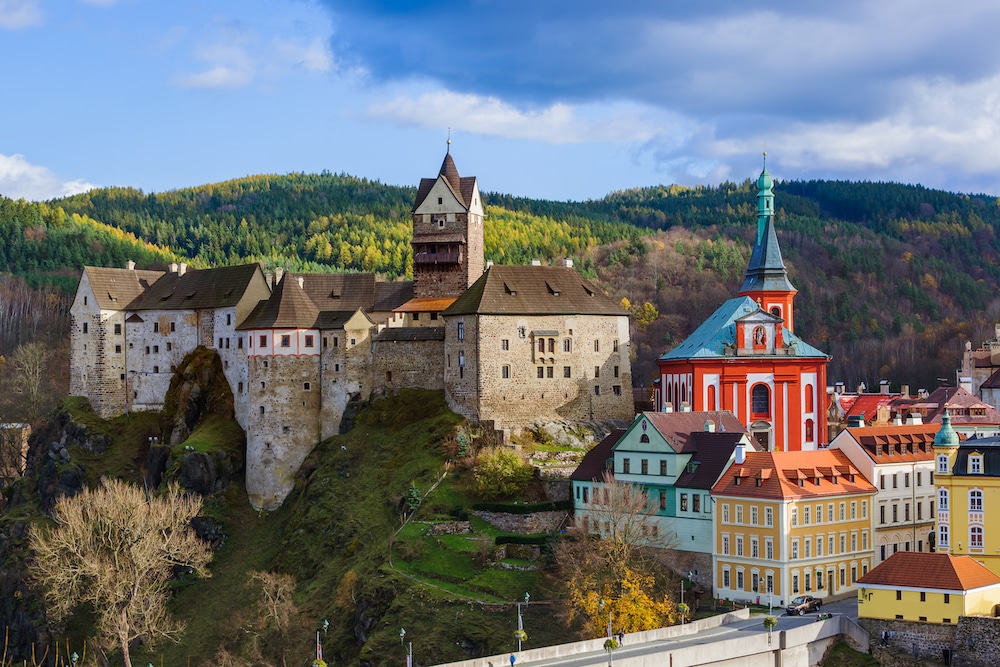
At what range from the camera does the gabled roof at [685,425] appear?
8112 cm

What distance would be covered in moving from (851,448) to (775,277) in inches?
1178

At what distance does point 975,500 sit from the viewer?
7362cm

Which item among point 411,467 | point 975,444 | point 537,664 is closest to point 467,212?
point 411,467

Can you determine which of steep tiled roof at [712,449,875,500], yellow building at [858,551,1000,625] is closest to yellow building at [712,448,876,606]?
steep tiled roof at [712,449,875,500]

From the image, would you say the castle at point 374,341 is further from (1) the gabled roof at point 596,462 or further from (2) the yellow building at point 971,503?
(2) the yellow building at point 971,503

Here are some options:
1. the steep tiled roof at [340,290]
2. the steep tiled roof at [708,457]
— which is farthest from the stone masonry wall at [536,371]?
the steep tiled roof at [708,457]

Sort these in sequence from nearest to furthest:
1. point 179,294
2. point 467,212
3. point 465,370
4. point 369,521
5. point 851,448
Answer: point 851,448 → point 369,521 → point 465,370 → point 467,212 → point 179,294

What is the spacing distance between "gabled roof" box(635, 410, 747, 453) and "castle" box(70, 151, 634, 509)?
12.4 metres

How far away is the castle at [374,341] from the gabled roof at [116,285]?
296 mm

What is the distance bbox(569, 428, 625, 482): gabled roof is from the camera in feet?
275

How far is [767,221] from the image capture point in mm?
112688

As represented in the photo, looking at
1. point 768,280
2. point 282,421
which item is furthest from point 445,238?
point 768,280

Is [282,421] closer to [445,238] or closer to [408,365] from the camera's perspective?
[408,365]

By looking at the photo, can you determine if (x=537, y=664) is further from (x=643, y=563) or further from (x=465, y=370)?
(x=465, y=370)
